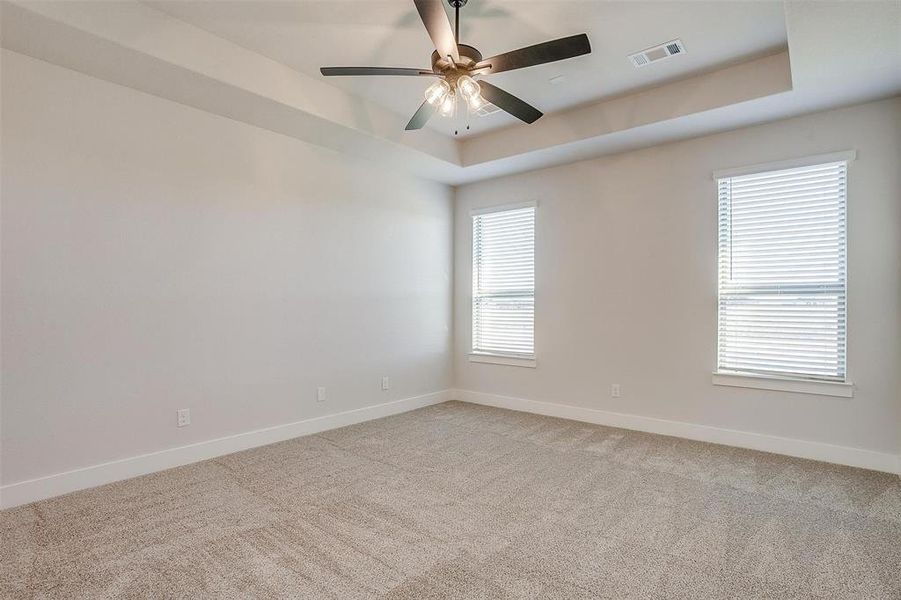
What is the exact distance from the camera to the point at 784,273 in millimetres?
3885

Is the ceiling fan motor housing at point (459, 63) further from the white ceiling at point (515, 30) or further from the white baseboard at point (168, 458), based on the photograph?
the white baseboard at point (168, 458)

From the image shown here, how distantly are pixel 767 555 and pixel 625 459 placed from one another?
56.3 inches

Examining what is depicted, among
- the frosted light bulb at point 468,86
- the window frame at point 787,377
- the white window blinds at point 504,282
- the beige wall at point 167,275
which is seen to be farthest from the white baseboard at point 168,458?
the window frame at point 787,377

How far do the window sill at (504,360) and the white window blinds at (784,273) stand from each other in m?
1.89

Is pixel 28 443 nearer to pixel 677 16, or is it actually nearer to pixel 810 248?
pixel 677 16

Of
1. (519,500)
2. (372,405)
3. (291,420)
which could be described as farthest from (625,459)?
(291,420)

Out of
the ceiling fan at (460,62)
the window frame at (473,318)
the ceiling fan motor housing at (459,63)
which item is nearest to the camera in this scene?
the ceiling fan at (460,62)

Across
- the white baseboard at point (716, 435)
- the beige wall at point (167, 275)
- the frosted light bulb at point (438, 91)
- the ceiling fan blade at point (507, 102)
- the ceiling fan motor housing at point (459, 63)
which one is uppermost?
the ceiling fan motor housing at point (459, 63)

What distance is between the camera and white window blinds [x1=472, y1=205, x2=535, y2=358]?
548 cm

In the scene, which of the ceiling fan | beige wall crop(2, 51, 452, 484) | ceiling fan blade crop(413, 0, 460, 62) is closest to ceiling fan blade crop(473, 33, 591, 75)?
the ceiling fan

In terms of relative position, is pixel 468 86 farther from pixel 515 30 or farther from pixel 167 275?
pixel 167 275

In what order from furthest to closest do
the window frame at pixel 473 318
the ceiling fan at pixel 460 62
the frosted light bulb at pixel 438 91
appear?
the window frame at pixel 473 318, the frosted light bulb at pixel 438 91, the ceiling fan at pixel 460 62

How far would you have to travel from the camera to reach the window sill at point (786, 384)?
12.0ft

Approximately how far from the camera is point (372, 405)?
5.05 m
